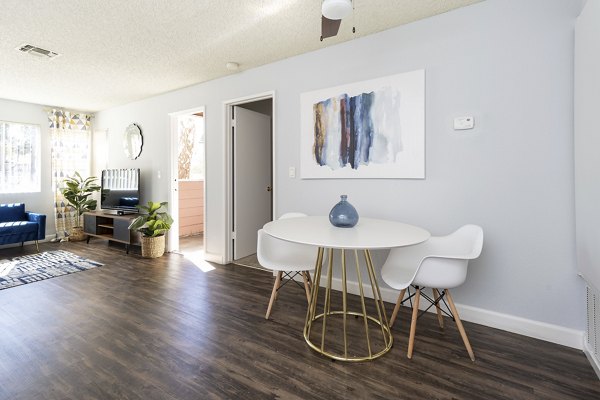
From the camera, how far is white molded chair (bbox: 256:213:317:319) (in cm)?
226

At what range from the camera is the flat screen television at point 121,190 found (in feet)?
15.7

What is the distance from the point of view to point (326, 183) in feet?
9.86

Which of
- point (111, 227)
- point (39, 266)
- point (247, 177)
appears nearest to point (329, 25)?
point (247, 177)

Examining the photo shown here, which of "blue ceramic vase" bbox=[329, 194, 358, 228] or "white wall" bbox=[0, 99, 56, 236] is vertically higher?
"white wall" bbox=[0, 99, 56, 236]

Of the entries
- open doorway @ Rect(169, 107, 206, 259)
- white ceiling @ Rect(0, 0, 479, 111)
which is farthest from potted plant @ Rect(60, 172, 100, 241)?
white ceiling @ Rect(0, 0, 479, 111)

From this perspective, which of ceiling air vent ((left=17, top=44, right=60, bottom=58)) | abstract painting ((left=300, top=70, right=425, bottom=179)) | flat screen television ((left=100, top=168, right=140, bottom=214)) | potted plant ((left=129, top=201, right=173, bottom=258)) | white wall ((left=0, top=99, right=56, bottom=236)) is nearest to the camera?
abstract painting ((left=300, top=70, right=425, bottom=179))

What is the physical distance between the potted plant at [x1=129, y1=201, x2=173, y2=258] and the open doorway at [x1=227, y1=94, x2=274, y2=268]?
42.4 inches

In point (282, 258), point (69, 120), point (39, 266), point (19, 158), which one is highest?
point (69, 120)

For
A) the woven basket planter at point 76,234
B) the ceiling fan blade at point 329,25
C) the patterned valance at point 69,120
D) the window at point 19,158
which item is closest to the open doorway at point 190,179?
the woven basket planter at point 76,234

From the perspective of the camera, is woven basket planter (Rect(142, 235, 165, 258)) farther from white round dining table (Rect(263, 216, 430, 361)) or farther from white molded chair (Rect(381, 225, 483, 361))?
white molded chair (Rect(381, 225, 483, 361))

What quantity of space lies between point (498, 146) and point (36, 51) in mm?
4314

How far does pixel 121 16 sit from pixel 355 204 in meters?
2.51

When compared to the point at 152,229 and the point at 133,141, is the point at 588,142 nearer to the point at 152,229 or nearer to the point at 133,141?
the point at 152,229

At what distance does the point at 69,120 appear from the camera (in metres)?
5.56
